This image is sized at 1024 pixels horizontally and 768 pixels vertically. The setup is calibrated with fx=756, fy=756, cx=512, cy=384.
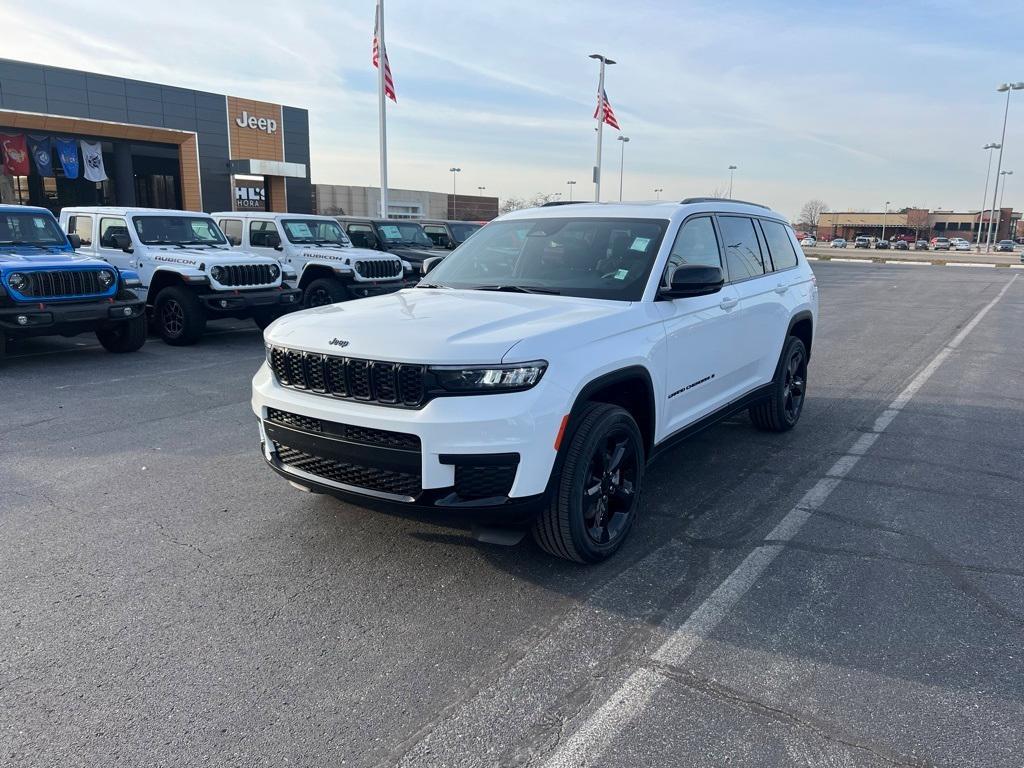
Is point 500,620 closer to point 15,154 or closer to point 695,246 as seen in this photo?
point 695,246

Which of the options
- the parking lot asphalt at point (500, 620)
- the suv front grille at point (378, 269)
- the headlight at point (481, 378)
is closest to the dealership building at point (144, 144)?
the suv front grille at point (378, 269)

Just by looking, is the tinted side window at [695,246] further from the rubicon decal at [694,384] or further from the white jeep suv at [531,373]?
the rubicon decal at [694,384]

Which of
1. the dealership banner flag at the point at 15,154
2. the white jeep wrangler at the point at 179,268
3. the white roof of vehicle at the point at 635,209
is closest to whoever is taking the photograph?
the white roof of vehicle at the point at 635,209

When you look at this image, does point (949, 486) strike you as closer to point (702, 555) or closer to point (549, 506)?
point (702, 555)

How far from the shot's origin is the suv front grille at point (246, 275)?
10938mm

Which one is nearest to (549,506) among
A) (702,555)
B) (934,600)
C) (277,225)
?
(702,555)

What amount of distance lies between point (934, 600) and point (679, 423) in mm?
1622

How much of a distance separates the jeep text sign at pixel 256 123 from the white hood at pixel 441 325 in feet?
104

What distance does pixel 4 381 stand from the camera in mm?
8234

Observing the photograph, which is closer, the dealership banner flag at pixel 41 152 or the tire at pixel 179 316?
the tire at pixel 179 316

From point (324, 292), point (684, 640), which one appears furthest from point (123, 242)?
point (684, 640)

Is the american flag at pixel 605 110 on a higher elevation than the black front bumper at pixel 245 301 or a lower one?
higher

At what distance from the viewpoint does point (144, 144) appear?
31156mm

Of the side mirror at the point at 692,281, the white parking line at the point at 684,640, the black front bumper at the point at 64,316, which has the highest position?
the side mirror at the point at 692,281
